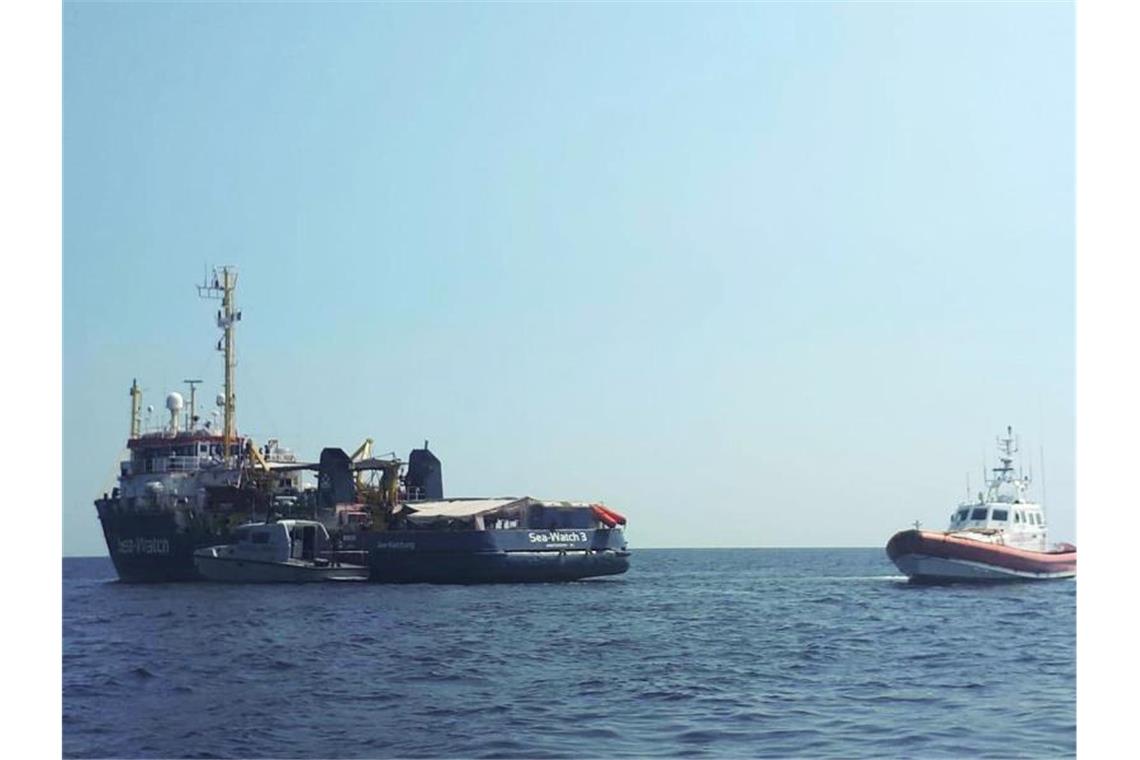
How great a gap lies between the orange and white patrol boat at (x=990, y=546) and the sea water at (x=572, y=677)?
0.56 metres

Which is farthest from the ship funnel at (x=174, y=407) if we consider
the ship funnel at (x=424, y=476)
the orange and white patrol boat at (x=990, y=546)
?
the orange and white patrol boat at (x=990, y=546)

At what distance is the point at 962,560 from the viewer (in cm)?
2947

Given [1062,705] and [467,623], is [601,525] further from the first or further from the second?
[1062,705]

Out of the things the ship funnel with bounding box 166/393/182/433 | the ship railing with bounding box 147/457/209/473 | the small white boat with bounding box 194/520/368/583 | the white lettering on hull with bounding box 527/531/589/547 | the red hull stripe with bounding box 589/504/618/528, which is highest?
the ship funnel with bounding box 166/393/182/433

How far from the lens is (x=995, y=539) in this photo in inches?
1196

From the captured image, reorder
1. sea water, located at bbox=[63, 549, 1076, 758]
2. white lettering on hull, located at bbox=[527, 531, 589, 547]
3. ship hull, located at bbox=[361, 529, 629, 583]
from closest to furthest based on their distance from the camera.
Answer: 1. sea water, located at bbox=[63, 549, 1076, 758]
2. ship hull, located at bbox=[361, 529, 629, 583]
3. white lettering on hull, located at bbox=[527, 531, 589, 547]

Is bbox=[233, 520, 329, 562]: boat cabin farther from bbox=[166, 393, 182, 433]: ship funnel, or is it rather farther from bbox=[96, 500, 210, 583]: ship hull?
bbox=[166, 393, 182, 433]: ship funnel

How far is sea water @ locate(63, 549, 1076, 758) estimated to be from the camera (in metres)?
13.3

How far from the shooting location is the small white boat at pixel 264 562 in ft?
115

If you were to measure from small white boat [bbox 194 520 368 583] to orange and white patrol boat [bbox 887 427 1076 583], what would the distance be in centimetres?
1320

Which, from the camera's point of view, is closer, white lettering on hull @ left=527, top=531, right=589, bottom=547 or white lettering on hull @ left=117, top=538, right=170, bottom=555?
white lettering on hull @ left=527, top=531, right=589, bottom=547

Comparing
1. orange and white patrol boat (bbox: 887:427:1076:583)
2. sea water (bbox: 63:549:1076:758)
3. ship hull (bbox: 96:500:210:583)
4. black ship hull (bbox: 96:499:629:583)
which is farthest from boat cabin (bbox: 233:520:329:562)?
orange and white patrol boat (bbox: 887:427:1076:583)

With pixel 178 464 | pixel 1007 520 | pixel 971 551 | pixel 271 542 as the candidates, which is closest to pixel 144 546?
pixel 178 464

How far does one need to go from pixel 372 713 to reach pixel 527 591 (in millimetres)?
18184
